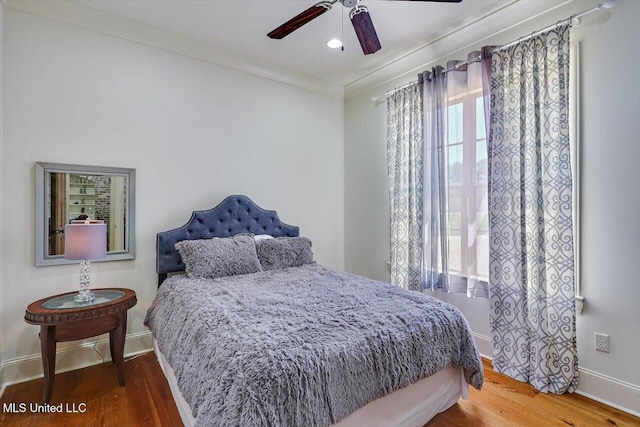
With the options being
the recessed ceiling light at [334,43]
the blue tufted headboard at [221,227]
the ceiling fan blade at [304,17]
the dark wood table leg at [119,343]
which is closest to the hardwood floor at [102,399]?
the dark wood table leg at [119,343]

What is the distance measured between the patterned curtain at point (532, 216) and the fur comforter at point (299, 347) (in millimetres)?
666

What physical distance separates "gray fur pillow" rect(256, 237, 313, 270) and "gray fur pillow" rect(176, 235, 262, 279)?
118mm

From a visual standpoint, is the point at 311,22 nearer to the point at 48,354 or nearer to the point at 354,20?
the point at 354,20

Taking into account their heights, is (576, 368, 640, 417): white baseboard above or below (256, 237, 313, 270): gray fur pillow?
below

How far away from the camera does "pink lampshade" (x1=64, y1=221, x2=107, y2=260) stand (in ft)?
7.34

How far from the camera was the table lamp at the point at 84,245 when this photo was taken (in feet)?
7.34

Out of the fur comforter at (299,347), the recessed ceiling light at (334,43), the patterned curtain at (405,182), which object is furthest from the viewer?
the patterned curtain at (405,182)

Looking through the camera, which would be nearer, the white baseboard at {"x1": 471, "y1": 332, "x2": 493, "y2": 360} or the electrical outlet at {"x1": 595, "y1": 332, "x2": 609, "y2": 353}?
the electrical outlet at {"x1": 595, "y1": 332, "x2": 609, "y2": 353}

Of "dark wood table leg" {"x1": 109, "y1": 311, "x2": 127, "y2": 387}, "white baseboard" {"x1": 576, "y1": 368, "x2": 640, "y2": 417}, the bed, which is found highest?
the bed

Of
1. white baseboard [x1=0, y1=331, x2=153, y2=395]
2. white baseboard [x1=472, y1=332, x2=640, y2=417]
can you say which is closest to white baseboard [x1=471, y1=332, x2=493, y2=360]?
white baseboard [x1=472, y1=332, x2=640, y2=417]

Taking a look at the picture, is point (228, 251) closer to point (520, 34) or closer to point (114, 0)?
point (114, 0)

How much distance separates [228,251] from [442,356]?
192 centimetres

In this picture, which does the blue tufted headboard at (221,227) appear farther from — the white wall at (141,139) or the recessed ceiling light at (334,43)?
the recessed ceiling light at (334,43)

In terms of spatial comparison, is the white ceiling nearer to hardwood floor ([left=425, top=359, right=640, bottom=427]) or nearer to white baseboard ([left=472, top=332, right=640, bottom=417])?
white baseboard ([left=472, top=332, right=640, bottom=417])
